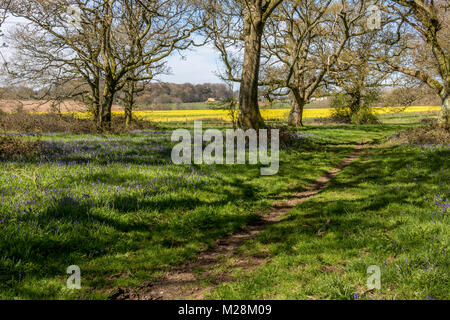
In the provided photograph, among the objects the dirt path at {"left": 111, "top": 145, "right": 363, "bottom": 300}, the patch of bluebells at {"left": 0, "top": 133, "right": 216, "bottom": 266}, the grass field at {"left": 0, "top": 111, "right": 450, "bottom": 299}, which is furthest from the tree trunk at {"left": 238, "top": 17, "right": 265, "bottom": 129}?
the dirt path at {"left": 111, "top": 145, "right": 363, "bottom": 300}

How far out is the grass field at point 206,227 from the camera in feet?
12.3

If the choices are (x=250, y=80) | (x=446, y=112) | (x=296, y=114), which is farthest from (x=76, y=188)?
(x=296, y=114)

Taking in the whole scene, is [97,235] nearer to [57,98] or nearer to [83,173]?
[83,173]

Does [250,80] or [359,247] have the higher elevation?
[250,80]

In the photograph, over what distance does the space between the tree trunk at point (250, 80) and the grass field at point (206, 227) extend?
21.1ft

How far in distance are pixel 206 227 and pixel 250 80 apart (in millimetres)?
11000

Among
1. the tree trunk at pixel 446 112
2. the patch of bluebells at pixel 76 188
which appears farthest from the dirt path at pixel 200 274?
the tree trunk at pixel 446 112

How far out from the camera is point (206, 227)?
6246 mm

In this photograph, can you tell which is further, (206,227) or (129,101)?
(129,101)

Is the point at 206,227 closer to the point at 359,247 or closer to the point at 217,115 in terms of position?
the point at 359,247

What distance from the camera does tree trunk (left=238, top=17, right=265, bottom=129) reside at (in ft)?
49.8

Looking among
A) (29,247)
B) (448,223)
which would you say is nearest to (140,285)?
(29,247)

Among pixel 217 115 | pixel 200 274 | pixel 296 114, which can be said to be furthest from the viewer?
pixel 217 115

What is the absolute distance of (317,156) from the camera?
552 inches
